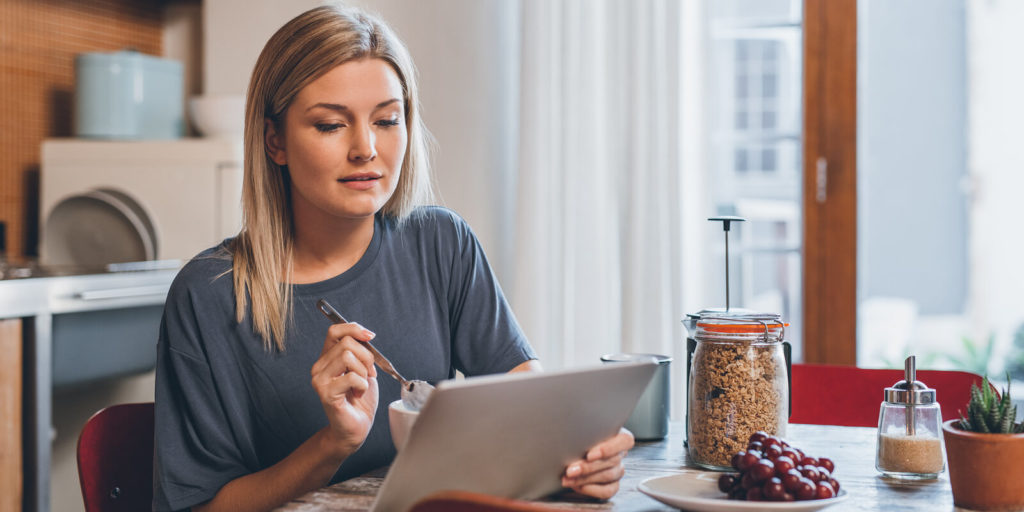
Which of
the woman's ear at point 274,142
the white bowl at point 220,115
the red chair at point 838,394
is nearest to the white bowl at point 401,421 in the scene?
the woman's ear at point 274,142

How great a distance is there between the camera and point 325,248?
140 centimetres

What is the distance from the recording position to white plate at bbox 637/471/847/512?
2.89ft

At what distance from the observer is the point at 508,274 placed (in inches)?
111

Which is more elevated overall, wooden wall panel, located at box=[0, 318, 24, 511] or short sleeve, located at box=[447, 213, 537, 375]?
short sleeve, located at box=[447, 213, 537, 375]

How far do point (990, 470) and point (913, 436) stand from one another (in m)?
0.14

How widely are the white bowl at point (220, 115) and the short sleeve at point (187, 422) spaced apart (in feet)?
5.34

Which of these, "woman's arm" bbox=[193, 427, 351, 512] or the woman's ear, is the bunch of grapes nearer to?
"woman's arm" bbox=[193, 427, 351, 512]

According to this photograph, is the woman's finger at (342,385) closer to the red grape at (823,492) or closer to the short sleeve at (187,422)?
the short sleeve at (187,422)

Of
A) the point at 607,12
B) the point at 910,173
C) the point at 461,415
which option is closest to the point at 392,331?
the point at 461,415

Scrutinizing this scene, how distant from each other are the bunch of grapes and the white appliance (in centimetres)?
203

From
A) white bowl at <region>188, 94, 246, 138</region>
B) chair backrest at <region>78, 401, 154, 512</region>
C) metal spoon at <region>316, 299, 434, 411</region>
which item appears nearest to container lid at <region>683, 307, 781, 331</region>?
metal spoon at <region>316, 299, 434, 411</region>

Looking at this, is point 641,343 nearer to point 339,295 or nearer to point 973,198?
point 973,198

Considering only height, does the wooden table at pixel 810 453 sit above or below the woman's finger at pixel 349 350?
below

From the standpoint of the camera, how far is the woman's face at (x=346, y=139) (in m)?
1.28
